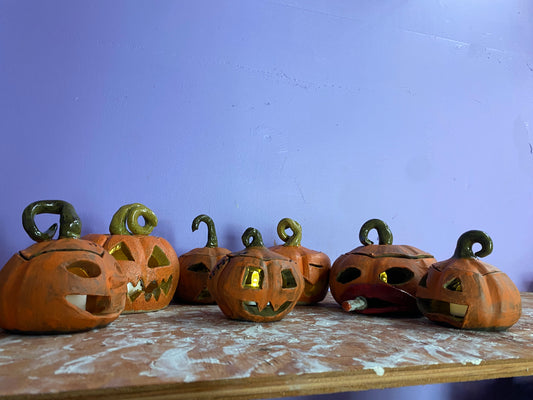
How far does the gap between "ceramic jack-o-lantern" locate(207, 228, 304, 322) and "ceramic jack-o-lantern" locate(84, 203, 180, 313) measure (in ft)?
0.52

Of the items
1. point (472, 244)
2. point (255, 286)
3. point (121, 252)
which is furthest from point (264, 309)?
point (472, 244)

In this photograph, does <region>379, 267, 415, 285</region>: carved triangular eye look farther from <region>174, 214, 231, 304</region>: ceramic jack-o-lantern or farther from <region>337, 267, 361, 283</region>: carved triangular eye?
<region>174, 214, 231, 304</region>: ceramic jack-o-lantern

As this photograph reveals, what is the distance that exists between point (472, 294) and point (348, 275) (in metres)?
0.33

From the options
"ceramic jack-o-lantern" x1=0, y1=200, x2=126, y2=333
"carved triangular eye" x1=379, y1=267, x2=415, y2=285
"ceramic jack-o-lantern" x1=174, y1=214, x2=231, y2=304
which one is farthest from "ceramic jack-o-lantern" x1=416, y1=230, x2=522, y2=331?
"ceramic jack-o-lantern" x1=0, y1=200, x2=126, y2=333

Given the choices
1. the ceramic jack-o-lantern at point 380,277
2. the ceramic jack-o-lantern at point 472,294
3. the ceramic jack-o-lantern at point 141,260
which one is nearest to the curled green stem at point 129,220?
the ceramic jack-o-lantern at point 141,260

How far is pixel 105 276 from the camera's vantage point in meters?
0.71

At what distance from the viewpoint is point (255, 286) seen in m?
0.82

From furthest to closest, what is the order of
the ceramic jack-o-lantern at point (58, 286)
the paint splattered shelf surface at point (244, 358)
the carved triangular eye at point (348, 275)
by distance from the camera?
the carved triangular eye at point (348, 275) < the ceramic jack-o-lantern at point (58, 286) < the paint splattered shelf surface at point (244, 358)

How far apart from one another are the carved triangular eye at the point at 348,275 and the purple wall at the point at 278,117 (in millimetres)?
327

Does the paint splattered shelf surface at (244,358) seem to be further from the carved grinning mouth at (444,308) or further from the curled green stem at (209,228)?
the curled green stem at (209,228)

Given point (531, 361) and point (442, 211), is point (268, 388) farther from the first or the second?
point (442, 211)

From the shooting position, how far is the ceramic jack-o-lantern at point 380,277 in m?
0.93

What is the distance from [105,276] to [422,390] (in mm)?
1185

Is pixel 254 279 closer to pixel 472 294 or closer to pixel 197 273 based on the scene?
pixel 197 273
